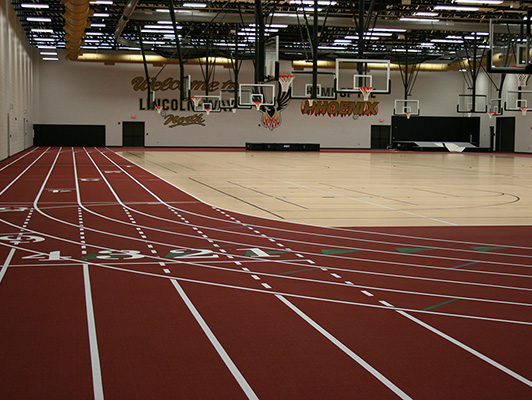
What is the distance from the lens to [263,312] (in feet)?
21.3

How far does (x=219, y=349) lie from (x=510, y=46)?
1955cm

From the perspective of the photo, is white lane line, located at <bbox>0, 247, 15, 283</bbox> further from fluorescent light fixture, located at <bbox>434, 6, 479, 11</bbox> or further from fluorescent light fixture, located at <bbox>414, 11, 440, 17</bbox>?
fluorescent light fixture, located at <bbox>414, 11, 440, 17</bbox>

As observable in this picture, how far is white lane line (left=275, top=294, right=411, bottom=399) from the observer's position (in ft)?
14.9

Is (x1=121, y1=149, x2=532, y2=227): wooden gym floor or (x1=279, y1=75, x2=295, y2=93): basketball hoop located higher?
(x1=279, y1=75, x2=295, y2=93): basketball hoop

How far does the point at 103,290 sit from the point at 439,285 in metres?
3.83

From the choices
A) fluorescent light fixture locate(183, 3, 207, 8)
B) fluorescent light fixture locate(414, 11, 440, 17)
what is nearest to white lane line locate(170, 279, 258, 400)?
fluorescent light fixture locate(183, 3, 207, 8)

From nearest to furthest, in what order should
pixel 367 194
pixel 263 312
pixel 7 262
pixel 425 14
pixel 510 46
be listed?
pixel 263 312
pixel 7 262
pixel 367 194
pixel 510 46
pixel 425 14

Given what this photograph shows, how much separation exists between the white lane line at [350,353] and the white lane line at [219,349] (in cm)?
94

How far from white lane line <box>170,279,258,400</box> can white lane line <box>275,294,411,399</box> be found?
0.94m

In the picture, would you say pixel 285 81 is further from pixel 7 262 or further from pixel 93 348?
pixel 93 348

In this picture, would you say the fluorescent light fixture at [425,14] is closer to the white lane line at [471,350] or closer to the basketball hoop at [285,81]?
the basketball hoop at [285,81]

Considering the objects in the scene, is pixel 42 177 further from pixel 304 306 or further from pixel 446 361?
pixel 446 361

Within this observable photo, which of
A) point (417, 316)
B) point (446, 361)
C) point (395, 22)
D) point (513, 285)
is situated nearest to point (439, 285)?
point (513, 285)

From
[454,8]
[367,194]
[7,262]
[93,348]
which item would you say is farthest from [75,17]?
[93,348]
